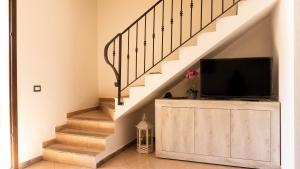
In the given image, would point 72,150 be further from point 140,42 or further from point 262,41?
point 262,41

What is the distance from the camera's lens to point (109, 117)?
4.04 metres

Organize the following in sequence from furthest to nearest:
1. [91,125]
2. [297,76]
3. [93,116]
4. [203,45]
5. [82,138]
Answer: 1. [93,116]
2. [91,125]
3. [82,138]
4. [203,45]
5. [297,76]

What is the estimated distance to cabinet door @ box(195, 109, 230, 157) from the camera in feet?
10.9

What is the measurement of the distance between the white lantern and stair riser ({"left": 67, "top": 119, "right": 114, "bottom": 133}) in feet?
1.55

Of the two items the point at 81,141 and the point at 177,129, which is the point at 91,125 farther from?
the point at 177,129

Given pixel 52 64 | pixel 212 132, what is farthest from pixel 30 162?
pixel 212 132

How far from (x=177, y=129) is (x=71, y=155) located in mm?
1564

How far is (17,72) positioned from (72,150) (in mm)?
1324

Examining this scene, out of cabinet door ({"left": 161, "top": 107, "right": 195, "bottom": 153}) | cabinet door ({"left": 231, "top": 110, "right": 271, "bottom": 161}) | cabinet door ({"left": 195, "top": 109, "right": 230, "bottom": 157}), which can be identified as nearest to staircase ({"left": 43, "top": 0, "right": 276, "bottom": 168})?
cabinet door ({"left": 161, "top": 107, "right": 195, "bottom": 153})

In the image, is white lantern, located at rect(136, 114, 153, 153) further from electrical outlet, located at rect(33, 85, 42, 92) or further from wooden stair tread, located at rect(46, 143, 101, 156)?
electrical outlet, located at rect(33, 85, 42, 92)

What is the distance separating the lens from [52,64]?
12.7ft
